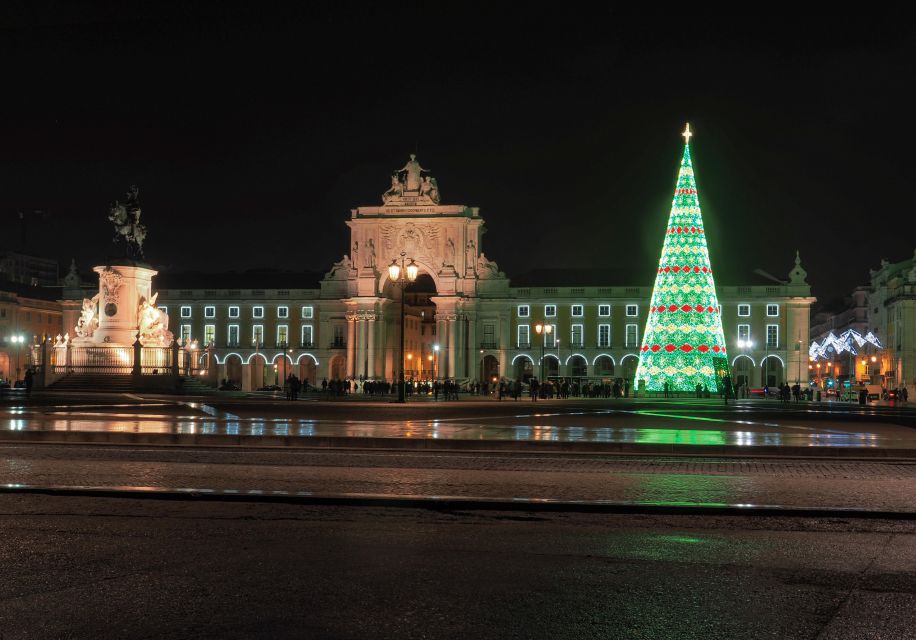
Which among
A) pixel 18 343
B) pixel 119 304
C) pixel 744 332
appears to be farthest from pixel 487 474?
pixel 18 343

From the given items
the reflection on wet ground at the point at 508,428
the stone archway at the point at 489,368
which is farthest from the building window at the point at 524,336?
the reflection on wet ground at the point at 508,428

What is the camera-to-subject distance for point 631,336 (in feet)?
332

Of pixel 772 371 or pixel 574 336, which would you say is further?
pixel 574 336

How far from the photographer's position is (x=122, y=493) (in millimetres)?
12047

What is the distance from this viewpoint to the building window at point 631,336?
331 feet

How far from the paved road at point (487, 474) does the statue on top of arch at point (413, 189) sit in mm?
82114

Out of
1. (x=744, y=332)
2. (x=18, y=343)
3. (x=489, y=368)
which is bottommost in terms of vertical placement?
(x=489, y=368)

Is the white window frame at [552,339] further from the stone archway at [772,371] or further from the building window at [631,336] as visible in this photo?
the stone archway at [772,371]

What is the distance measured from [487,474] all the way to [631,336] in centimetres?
8769

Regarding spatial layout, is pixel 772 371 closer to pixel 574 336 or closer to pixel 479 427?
pixel 574 336

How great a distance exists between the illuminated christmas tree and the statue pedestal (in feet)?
89.6

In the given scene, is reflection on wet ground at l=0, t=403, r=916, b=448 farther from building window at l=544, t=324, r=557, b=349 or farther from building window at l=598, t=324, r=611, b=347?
building window at l=598, t=324, r=611, b=347

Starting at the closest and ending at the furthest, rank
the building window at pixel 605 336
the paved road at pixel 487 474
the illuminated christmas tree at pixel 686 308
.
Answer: the paved road at pixel 487 474
the illuminated christmas tree at pixel 686 308
the building window at pixel 605 336

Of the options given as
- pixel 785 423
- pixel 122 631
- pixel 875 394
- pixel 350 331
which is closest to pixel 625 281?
pixel 350 331
